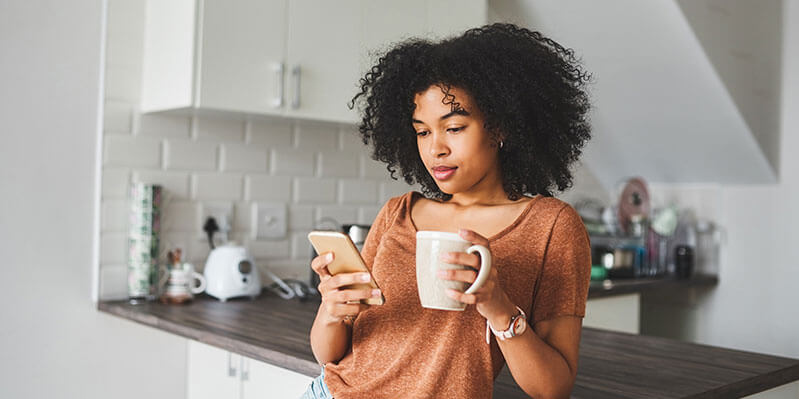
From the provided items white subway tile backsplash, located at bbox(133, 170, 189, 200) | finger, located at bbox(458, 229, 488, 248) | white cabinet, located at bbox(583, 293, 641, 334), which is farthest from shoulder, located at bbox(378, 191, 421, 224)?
white cabinet, located at bbox(583, 293, 641, 334)

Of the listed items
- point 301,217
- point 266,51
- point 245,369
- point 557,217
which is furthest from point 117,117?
point 557,217

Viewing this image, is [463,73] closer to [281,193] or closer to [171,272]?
[171,272]

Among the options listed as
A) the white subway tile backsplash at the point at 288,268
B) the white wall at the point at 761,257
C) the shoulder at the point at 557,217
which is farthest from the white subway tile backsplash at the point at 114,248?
the white wall at the point at 761,257

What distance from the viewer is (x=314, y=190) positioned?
283 centimetres

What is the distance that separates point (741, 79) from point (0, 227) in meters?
2.71

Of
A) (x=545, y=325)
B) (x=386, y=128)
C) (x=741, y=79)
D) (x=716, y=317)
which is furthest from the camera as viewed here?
(x=716, y=317)

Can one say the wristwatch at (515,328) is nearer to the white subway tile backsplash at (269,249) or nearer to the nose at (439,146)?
the nose at (439,146)

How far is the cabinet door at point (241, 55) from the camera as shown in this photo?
219 centimetres

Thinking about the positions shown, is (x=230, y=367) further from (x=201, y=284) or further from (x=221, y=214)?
(x=221, y=214)

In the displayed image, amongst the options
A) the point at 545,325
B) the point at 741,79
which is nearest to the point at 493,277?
the point at 545,325

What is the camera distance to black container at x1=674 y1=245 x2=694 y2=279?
11.3 ft

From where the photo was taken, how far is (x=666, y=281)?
331 cm

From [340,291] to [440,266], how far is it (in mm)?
187

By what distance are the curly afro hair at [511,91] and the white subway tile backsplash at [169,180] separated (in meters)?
1.35
